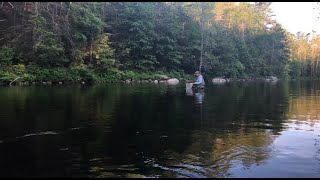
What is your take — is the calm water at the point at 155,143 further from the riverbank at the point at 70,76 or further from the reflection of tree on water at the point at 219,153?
the riverbank at the point at 70,76

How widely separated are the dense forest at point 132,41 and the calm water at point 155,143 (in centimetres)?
2559

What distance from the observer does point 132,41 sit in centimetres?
5591

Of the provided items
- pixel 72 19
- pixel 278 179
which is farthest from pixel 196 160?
pixel 72 19

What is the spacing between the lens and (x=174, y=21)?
61.4 meters

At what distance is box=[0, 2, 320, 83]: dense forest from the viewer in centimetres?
4331

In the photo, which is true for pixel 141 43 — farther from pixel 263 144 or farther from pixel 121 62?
pixel 263 144

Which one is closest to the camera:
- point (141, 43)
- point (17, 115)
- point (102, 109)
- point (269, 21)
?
point (17, 115)

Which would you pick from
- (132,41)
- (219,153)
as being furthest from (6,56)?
(219,153)

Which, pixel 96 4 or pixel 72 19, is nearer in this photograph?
pixel 72 19

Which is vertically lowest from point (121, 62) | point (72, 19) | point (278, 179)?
point (278, 179)

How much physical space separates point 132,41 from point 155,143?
45.3m

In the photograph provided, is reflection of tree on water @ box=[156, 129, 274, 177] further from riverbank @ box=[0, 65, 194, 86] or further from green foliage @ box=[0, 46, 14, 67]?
green foliage @ box=[0, 46, 14, 67]

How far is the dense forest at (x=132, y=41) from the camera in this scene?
142 feet

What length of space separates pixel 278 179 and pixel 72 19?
Answer: 4234cm
